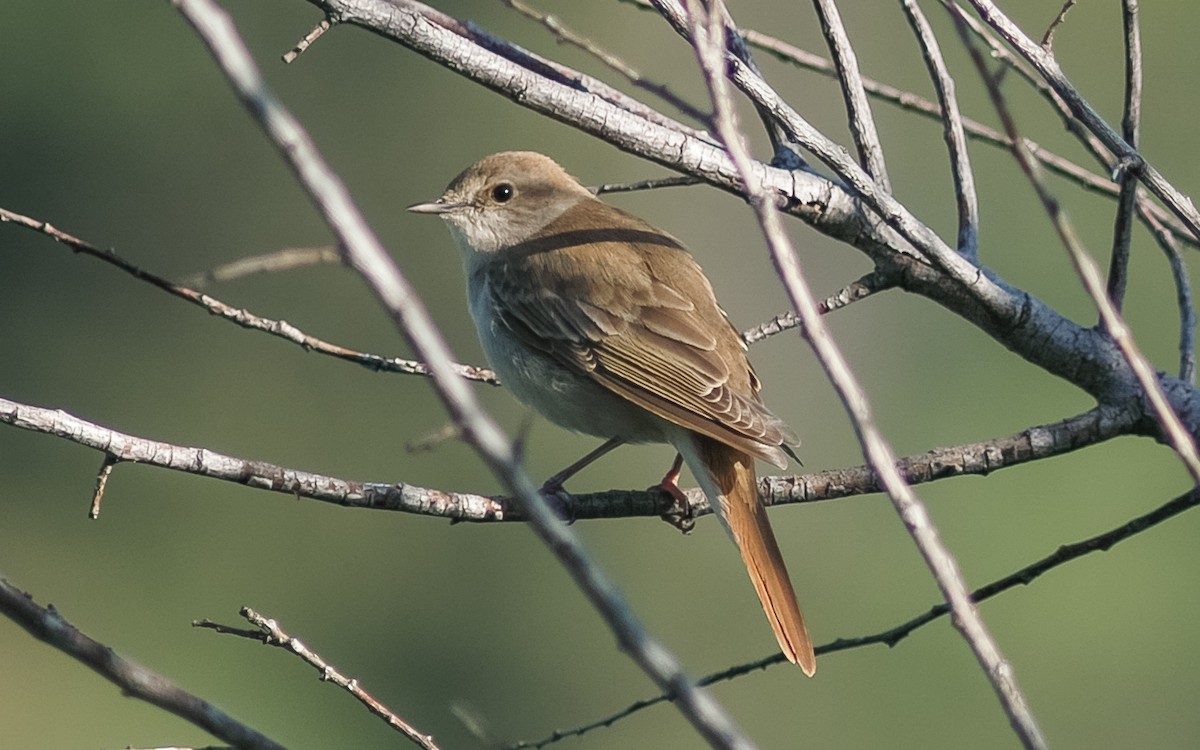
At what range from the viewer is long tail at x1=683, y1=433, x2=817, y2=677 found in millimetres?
3783

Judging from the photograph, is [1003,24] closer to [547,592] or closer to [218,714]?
[218,714]

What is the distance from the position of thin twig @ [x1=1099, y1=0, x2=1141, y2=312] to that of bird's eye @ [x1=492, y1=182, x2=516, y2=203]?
2.54m

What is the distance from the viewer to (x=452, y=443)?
1471 cm

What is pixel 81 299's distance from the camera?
20.2 metres

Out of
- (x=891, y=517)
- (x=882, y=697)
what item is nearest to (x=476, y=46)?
(x=882, y=697)

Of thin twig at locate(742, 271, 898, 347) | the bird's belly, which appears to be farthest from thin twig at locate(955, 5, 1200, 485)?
the bird's belly

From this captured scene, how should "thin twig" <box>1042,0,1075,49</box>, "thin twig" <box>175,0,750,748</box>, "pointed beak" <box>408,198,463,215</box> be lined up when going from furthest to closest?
"pointed beak" <box>408,198,463,215</box>
"thin twig" <box>1042,0,1075,49</box>
"thin twig" <box>175,0,750,748</box>

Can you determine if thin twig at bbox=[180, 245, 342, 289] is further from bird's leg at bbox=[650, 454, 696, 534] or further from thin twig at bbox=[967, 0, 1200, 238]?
bird's leg at bbox=[650, 454, 696, 534]

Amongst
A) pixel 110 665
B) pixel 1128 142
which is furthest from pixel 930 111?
pixel 110 665

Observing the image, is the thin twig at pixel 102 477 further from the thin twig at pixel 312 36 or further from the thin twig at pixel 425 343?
the thin twig at pixel 425 343

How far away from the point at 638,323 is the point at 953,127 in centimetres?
156

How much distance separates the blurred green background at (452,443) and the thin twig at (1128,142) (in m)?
7.19

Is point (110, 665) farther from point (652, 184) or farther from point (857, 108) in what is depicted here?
point (652, 184)

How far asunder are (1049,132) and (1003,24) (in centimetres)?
1389
